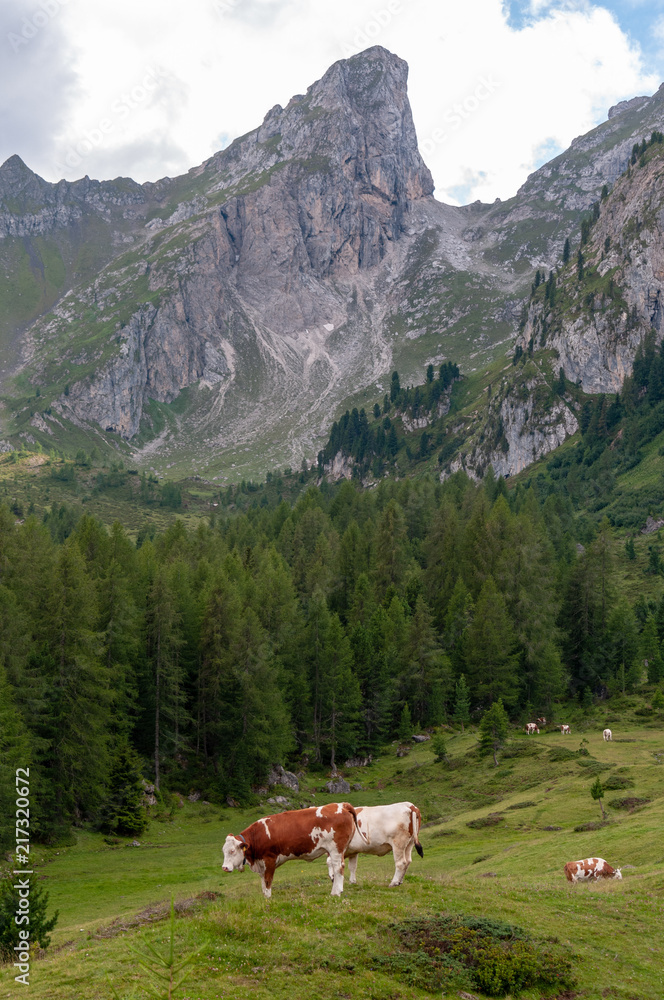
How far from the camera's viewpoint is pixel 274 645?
7675 cm

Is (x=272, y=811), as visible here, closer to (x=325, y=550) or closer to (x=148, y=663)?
(x=148, y=663)

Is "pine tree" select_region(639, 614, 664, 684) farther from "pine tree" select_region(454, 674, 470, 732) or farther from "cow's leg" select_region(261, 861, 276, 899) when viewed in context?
"cow's leg" select_region(261, 861, 276, 899)

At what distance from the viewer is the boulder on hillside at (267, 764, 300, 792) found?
221ft

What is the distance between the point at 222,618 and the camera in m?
70.7

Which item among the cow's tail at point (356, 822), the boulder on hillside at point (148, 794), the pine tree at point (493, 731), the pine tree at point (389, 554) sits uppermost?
the pine tree at point (389, 554)

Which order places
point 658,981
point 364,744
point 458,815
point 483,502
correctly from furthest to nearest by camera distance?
point 483,502, point 364,744, point 458,815, point 658,981

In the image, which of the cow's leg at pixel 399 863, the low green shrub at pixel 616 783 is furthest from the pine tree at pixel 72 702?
the low green shrub at pixel 616 783

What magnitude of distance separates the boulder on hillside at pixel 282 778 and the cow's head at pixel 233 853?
4956 centimetres

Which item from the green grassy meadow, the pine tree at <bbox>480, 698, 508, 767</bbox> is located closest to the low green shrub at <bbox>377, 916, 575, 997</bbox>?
the green grassy meadow

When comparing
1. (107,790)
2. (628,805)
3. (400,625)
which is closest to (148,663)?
(107,790)

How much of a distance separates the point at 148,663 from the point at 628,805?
42478 mm

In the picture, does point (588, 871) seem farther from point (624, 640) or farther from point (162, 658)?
point (624, 640)

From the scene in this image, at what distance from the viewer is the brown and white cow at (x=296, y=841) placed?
65.8 ft

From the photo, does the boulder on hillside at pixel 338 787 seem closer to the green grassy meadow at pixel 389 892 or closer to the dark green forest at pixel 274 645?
the green grassy meadow at pixel 389 892
